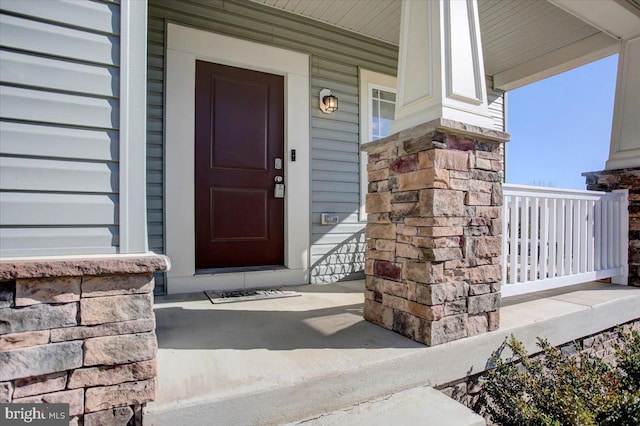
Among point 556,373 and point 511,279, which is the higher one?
point 511,279

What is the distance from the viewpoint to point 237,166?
318 centimetres

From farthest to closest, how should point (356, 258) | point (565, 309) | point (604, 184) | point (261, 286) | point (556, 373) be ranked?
point (356, 258)
point (604, 184)
point (261, 286)
point (565, 309)
point (556, 373)

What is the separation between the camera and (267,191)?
332 centimetres

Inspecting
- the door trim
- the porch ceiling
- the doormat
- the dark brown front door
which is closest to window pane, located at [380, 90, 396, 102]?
the porch ceiling

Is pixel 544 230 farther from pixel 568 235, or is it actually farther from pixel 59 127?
pixel 59 127

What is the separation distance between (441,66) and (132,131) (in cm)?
155

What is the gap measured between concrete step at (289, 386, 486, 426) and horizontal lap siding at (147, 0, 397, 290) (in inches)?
77.5

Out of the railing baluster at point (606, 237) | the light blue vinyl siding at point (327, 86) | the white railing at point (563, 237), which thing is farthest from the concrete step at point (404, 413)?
the railing baluster at point (606, 237)

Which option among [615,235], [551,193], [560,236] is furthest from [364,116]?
[615,235]

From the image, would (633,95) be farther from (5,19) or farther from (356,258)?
(5,19)

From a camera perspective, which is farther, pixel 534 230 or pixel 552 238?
pixel 552 238

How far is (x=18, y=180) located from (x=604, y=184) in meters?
4.48

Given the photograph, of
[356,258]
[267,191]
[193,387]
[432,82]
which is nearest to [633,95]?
[432,82]

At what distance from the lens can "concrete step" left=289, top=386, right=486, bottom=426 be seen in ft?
4.56
